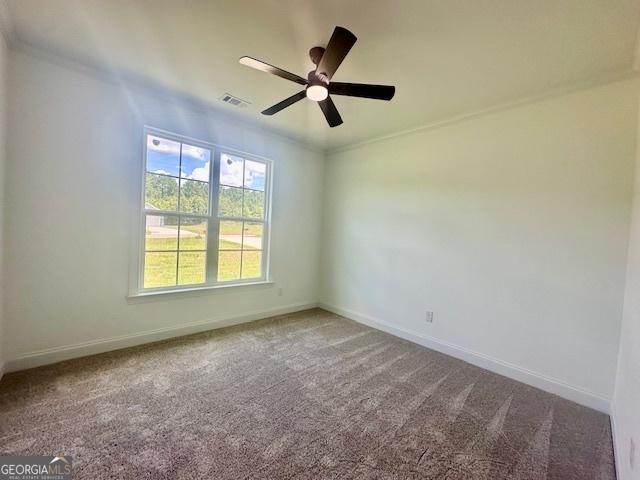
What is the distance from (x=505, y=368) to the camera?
8.64 feet

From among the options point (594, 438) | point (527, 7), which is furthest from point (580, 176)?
point (594, 438)

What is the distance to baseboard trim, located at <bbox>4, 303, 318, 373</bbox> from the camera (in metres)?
2.31

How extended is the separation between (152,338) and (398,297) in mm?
2871

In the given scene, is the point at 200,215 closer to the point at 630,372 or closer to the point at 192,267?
the point at 192,267

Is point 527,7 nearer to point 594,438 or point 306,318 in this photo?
point 594,438

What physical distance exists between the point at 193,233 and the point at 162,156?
2.94 ft

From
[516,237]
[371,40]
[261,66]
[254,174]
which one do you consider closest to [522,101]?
[516,237]

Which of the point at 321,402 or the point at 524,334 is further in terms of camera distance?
the point at 524,334

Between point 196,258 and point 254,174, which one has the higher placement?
point 254,174

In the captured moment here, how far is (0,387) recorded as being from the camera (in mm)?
2033

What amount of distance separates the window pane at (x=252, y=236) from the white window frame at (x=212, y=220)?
0.19ft

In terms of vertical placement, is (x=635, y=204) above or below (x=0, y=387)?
above

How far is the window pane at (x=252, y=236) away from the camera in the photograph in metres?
3.77

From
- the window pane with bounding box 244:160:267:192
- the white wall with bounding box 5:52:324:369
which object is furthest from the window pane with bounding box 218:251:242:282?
the window pane with bounding box 244:160:267:192
